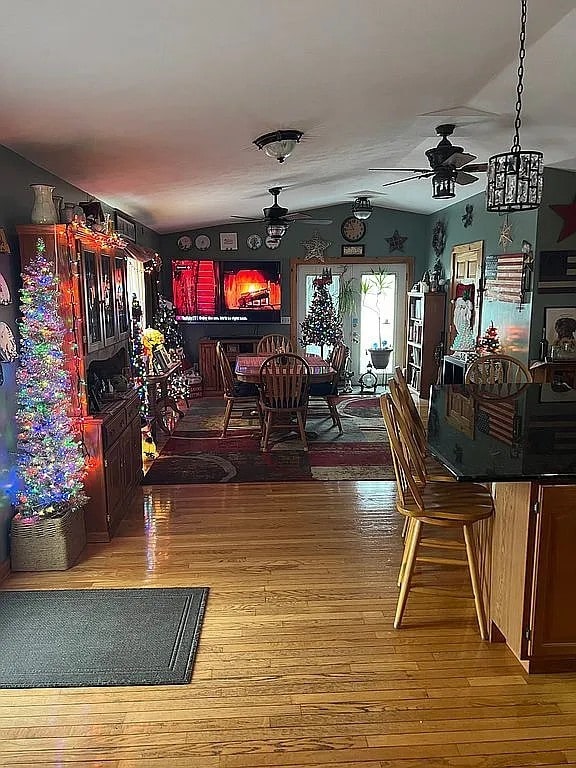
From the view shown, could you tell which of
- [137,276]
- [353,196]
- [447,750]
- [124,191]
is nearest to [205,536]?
[447,750]

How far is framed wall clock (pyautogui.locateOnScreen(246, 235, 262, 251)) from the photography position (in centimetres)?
912

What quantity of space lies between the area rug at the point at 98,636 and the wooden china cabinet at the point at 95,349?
76 cm

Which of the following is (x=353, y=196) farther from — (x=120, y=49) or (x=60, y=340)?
(x=120, y=49)

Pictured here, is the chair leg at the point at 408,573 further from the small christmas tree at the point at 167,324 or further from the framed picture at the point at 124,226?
the small christmas tree at the point at 167,324

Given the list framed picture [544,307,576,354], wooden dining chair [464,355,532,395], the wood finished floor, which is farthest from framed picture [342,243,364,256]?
the wood finished floor

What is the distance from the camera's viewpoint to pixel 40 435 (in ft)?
11.3

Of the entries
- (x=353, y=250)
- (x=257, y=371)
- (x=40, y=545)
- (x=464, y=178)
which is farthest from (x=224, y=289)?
(x=40, y=545)

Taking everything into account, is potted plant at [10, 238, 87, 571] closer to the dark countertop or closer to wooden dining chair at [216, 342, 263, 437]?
the dark countertop

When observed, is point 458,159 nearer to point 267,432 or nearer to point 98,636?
point 267,432

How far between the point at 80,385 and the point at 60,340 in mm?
309

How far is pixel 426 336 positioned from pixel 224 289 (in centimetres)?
299

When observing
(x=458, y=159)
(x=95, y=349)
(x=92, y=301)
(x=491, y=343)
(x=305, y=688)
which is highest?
(x=458, y=159)

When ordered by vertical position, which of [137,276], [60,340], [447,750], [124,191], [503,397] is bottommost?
[447,750]

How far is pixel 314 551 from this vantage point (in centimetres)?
373
